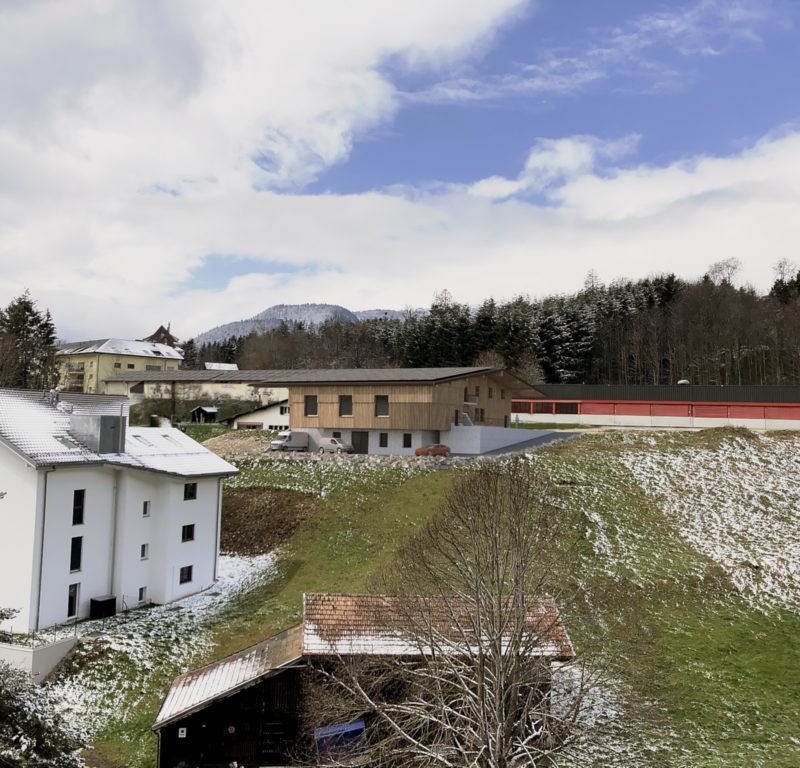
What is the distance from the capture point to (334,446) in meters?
43.4

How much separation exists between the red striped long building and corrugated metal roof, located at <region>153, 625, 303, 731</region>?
4077 centimetres

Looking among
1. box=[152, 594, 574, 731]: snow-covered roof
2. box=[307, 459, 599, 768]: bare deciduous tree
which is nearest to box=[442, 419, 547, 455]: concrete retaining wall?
box=[307, 459, 599, 768]: bare deciduous tree

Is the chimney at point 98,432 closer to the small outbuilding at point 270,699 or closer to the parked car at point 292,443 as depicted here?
the small outbuilding at point 270,699

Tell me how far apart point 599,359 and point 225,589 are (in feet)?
218

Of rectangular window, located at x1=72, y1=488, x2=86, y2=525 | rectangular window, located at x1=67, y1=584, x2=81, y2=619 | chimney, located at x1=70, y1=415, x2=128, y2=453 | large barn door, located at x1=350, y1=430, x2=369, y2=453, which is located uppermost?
chimney, located at x1=70, y1=415, x2=128, y2=453

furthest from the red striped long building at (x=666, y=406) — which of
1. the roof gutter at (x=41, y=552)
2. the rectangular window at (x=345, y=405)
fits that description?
the roof gutter at (x=41, y=552)

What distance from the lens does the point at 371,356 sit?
9094 cm

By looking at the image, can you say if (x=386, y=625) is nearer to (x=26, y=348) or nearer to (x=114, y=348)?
(x=26, y=348)

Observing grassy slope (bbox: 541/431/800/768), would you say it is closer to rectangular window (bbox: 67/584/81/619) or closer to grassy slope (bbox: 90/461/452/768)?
grassy slope (bbox: 90/461/452/768)

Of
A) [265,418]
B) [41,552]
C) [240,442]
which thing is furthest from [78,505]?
[265,418]

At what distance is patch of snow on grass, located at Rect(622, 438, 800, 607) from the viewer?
1070 inches

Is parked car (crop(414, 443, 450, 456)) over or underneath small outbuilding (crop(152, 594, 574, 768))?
over

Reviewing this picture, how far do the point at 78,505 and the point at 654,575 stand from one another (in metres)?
23.1

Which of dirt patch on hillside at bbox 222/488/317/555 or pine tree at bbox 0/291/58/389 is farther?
pine tree at bbox 0/291/58/389
